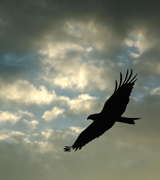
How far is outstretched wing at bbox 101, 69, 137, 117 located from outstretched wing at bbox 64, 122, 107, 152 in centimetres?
140

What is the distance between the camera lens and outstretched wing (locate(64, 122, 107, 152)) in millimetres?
12927

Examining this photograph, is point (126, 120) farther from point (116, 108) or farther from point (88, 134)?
point (88, 134)

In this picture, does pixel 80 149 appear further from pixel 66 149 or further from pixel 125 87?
pixel 125 87

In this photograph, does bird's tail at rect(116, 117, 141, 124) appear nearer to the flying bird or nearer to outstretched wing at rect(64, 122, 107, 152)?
the flying bird

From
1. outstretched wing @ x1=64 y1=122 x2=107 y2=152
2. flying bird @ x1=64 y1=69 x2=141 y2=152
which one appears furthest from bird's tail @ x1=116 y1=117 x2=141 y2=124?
outstretched wing @ x1=64 y1=122 x2=107 y2=152

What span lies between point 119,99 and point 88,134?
9.84ft

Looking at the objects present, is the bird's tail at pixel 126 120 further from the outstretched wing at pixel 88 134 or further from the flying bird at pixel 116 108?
the outstretched wing at pixel 88 134

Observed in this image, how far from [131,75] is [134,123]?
84.6 inches

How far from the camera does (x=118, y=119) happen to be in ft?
38.3

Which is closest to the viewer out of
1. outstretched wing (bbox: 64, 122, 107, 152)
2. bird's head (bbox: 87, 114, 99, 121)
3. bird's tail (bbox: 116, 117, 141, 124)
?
bird's tail (bbox: 116, 117, 141, 124)

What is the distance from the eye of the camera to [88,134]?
13461mm

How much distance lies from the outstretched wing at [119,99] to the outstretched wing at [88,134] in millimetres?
1401

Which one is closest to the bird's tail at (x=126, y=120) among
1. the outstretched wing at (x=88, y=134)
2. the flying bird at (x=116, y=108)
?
the flying bird at (x=116, y=108)

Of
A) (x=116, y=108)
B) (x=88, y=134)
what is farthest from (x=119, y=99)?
(x=88, y=134)
